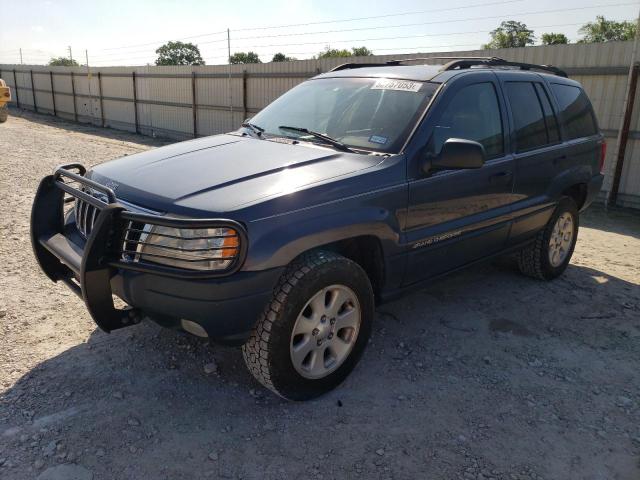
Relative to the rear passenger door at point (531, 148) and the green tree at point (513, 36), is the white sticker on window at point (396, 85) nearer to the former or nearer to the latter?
the rear passenger door at point (531, 148)

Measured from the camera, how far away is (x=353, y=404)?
3.07 meters

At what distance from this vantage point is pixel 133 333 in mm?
3762

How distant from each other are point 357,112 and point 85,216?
186cm

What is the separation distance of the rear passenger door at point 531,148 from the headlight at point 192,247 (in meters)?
2.58

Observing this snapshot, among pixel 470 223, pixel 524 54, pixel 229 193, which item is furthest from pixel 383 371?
pixel 524 54

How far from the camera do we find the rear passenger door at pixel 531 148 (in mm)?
4258

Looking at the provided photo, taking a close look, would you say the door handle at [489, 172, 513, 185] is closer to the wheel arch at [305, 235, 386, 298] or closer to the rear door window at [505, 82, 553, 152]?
the rear door window at [505, 82, 553, 152]

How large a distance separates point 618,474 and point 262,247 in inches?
79.6

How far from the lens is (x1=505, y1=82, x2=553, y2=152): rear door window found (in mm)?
4273

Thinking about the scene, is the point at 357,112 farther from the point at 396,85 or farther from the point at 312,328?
the point at 312,328

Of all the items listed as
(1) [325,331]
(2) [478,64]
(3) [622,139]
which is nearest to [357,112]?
(2) [478,64]

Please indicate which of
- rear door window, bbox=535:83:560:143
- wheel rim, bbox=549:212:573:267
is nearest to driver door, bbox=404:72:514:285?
rear door window, bbox=535:83:560:143

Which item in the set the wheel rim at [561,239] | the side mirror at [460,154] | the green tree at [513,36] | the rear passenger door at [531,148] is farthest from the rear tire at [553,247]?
the green tree at [513,36]

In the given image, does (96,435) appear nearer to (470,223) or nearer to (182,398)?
(182,398)
